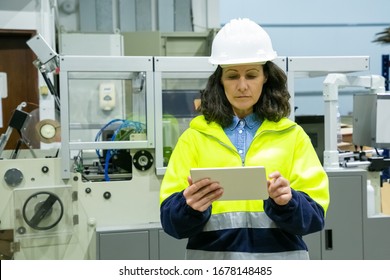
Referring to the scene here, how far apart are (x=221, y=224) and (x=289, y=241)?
16 cm

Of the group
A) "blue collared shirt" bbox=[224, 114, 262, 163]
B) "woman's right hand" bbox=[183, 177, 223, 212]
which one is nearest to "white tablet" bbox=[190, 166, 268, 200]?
"woman's right hand" bbox=[183, 177, 223, 212]

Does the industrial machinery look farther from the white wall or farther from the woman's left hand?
the white wall

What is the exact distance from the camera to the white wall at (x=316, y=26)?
5.27 m

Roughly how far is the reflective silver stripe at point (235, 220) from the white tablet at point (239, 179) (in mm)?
91

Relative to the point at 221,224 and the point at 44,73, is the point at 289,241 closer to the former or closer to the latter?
the point at 221,224

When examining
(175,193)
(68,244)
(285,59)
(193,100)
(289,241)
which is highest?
(285,59)

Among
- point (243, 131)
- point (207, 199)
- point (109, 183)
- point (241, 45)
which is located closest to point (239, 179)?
point (207, 199)

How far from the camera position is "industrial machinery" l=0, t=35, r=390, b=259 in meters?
2.16

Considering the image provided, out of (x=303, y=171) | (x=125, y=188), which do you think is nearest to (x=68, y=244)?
(x=125, y=188)

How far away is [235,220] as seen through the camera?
3.69 feet

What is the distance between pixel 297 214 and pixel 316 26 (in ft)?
15.3

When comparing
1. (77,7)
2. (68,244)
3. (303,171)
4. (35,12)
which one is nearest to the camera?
(303,171)

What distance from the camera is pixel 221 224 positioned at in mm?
1126

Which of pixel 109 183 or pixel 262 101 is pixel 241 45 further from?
pixel 109 183
